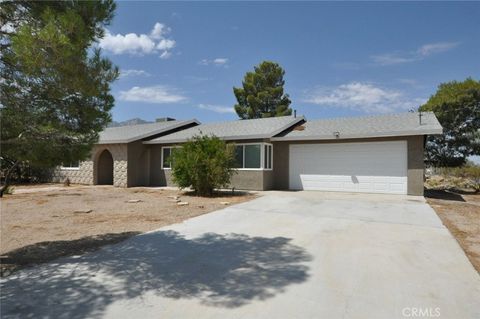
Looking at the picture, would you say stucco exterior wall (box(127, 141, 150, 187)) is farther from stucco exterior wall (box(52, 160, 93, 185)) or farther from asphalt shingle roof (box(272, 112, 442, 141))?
asphalt shingle roof (box(272, 112, 442, 141))

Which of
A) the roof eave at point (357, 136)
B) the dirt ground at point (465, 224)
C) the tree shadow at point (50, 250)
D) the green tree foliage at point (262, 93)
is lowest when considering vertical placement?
the dirt ground at point (465, 224)

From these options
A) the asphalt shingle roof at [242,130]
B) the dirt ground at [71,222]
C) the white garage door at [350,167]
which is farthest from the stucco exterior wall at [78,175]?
the white garage door at [350,167]

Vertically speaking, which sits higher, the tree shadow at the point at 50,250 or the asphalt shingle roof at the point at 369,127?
the asphalt shingle roof at the point at 369,127

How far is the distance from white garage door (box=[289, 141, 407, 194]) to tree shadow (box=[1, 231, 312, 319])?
10273 mm

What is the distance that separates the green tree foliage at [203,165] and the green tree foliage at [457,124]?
14.4 meters

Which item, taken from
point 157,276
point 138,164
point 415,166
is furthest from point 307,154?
point 157,276

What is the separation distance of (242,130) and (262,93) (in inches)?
712

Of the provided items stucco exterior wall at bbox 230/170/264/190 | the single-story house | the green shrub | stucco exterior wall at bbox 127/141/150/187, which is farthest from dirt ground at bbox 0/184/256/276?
the green shrub

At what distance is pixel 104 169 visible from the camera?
2150cm

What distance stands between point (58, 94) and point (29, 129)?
669 millimetres

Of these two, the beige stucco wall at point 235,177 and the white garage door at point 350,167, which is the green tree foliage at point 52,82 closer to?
the beige stucco wall at point 235,177

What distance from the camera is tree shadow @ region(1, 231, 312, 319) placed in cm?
354

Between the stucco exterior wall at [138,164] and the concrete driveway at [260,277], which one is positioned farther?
the stucco exterior wall at [138,164]
